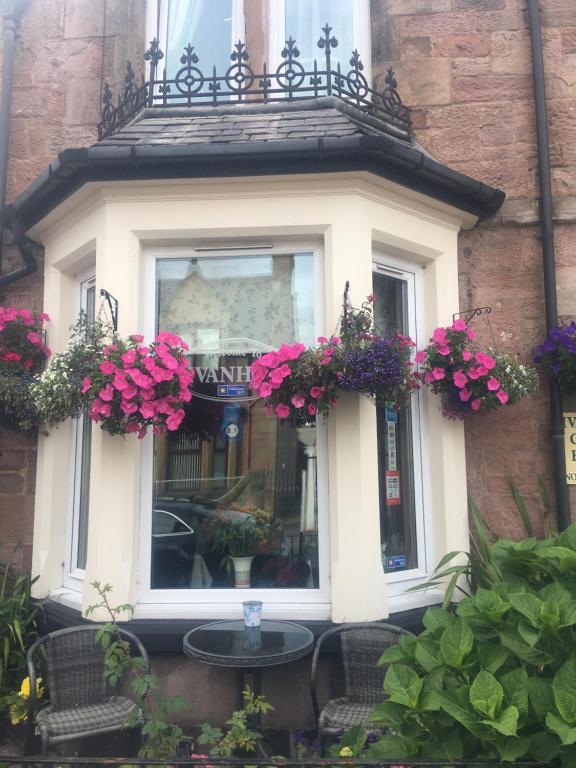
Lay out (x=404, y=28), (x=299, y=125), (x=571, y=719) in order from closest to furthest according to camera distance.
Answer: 1. (x=571, y=719)
2. (x=299, y=125)
3. (x=404, y=28)

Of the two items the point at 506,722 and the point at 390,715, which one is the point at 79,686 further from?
the point at 506,722

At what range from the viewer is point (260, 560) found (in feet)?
12.9

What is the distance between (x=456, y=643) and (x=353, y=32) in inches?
178

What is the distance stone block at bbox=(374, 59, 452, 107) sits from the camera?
4691 millimetres

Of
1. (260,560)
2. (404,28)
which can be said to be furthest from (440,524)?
(404,28)

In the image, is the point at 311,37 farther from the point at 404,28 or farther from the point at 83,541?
the point at 83,541

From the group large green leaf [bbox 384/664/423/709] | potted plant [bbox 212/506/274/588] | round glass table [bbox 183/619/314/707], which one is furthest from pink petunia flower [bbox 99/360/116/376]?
large green leaf [bbox 384/664/423/709]

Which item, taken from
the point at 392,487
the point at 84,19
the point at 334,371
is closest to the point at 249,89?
the point at 84,19

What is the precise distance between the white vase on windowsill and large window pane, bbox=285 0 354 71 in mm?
3687

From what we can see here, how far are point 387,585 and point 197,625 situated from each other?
113 centimetres

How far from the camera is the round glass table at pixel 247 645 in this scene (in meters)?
3.03

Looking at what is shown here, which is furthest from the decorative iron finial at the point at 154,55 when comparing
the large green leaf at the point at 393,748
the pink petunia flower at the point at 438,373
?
the large green leaf at the point at 393,748

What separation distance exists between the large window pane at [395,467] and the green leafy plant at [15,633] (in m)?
2.19

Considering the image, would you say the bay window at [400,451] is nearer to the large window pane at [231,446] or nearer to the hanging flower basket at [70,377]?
the large window pane at [231,446]
